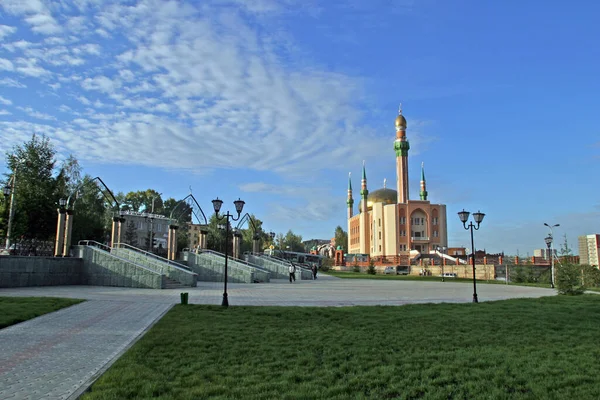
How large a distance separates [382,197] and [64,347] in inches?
3392

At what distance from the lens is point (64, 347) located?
7.09m

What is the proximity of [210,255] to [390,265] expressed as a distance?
40.8 metres

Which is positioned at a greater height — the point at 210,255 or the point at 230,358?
the point at 210,255

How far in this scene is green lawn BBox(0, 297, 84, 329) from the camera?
9.49 metres

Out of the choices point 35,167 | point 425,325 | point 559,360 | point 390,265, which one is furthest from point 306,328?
point 390,265

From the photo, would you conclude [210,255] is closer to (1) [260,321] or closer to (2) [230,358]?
(1) [260,321]

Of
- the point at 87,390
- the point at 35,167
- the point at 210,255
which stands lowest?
the point at 87,390

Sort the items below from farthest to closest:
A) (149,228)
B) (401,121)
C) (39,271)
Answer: (401,121), (149,228), (39,271)

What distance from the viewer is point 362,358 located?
635cm

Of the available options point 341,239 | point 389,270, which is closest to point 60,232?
point 389,270

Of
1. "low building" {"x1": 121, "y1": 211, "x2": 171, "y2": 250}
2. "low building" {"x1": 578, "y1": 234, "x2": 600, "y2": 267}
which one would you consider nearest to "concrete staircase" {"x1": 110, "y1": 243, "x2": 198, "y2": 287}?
"low building" {"x1": 121, "y1": 211, "x2": 171, "y2": 250}

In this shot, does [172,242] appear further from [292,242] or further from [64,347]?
[292,242]

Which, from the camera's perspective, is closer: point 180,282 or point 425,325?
point 425,325

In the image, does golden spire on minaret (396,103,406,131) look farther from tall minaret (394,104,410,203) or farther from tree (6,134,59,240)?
tree (6,134,59,240)
